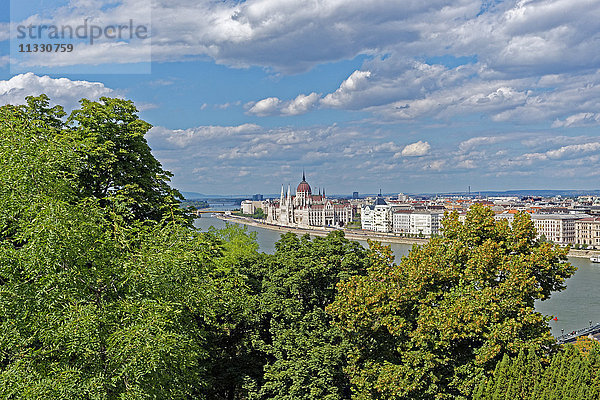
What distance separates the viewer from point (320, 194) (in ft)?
484

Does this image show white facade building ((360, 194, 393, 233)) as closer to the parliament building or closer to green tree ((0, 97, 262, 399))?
the parliament building

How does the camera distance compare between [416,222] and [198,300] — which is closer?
[198,300]

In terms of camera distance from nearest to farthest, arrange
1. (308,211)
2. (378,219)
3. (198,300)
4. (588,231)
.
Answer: (198,300), (588,231), (378,219), (308,211)

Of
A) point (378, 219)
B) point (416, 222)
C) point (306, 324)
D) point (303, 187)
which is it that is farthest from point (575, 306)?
point (303, 187)

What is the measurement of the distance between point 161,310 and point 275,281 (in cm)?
446

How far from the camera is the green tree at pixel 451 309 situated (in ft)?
29.0

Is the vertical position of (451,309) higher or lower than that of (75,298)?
lower

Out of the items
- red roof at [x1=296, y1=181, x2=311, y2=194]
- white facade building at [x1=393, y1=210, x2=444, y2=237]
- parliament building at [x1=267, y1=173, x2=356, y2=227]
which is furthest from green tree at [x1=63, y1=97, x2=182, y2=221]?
red roof at [x1=296, y1=181, x2=311, y2=194]

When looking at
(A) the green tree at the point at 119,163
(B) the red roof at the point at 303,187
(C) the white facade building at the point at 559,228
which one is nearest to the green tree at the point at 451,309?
(A) the green tree at the point at 119,163

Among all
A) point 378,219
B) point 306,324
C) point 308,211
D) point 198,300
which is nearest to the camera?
point 198,300

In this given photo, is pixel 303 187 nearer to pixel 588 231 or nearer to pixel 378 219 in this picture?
pixel 378 219

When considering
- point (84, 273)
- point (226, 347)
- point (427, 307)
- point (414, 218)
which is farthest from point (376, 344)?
point (414, 218)

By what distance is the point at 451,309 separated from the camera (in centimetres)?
898

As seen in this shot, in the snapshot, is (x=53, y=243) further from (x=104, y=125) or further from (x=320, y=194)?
(x=320, y=194)
